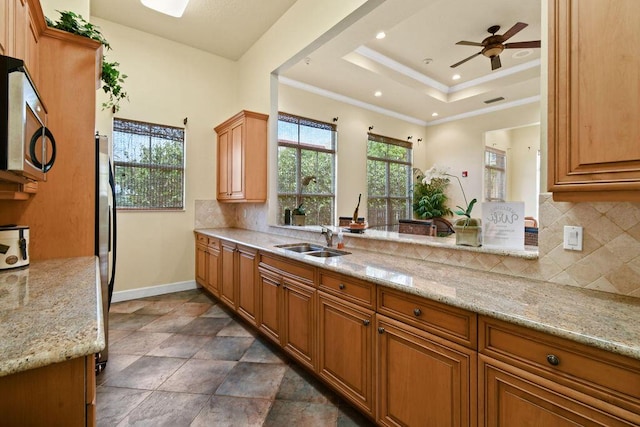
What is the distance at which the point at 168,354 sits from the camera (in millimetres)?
2609

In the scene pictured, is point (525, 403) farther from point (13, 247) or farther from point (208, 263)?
point (208, 263)

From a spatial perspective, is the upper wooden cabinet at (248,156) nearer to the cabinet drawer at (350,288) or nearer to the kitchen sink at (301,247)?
the kitchen sink at (301,247)

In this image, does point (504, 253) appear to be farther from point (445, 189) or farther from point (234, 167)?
point (445, 189)

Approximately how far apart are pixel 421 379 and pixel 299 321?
1067 mm

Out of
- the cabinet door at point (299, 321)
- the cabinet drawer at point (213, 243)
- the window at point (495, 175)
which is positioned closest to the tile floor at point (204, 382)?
the cabinet door at point (299, 321)

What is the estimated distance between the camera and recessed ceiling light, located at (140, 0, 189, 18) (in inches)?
129

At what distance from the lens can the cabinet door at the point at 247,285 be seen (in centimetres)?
291

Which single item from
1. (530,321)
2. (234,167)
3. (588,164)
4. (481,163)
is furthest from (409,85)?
(530,321)

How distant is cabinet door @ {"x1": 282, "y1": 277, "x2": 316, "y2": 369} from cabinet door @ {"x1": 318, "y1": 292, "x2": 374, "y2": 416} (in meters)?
0.11

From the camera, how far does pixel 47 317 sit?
3.17ft

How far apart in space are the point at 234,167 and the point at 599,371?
12.8ft

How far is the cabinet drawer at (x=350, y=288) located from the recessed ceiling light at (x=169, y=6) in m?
3.48

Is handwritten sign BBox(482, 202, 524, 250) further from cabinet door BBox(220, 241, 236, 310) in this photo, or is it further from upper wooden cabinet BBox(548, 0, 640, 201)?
cabinet door BBox(220, 241, 236, 310)

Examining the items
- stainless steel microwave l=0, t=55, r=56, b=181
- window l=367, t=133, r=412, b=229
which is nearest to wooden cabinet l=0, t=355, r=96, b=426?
stainless steel microwave l=0, t=55, r=56, b=181
